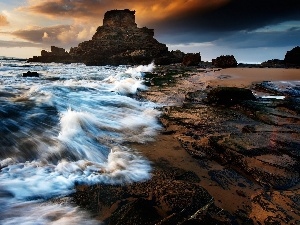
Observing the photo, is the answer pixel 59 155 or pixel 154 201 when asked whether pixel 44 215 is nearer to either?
pixel 154 201

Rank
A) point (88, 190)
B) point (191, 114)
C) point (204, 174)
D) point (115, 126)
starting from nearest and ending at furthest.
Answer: point (88, 190)
point (204, 174)
point (115, 126)
point (191, 114)

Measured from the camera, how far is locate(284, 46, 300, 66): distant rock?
49.8m

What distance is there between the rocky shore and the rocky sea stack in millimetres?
66652

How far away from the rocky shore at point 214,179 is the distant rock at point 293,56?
5157cm

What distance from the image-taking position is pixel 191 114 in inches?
267

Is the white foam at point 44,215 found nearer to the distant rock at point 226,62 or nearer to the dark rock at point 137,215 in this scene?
the dark rock at point 137,215

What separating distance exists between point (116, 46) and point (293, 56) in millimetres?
72860

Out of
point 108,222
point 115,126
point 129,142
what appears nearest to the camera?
point 108,222

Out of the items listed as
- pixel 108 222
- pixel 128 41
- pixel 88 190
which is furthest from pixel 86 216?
pixel 128 41

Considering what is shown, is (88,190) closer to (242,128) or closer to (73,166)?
(73,166)

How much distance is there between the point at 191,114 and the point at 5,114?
481cm

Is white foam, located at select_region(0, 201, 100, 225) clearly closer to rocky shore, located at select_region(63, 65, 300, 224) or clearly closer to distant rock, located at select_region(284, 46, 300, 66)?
rocky shore, located at select_region(63, 65, 300, 224)

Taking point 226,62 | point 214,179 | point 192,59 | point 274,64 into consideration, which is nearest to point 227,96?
point 214,179

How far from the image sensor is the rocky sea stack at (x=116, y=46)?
82812 mm
